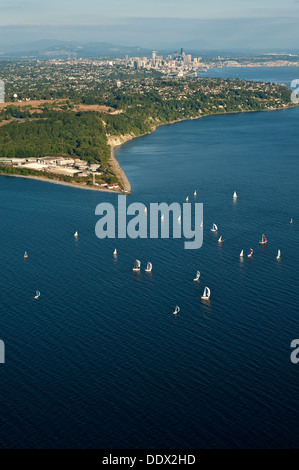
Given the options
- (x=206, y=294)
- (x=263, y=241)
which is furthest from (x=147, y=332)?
(x=263, y=241)

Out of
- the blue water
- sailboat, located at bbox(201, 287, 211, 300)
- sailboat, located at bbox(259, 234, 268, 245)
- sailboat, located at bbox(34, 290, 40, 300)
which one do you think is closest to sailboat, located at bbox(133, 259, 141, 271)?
the blue water

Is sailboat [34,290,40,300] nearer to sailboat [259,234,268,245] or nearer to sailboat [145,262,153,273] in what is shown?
sailboat [145,262,153,273]

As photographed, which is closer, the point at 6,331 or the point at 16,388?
the point at 16,388

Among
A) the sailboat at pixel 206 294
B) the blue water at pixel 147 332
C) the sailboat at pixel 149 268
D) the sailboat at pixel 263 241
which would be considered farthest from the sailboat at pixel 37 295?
the sailboat at pixel 263 241

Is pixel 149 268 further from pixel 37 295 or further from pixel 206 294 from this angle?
pixel 37 295

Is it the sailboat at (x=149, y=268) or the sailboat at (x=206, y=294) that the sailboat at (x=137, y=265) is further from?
the sailboat at (x=206, y=294)
